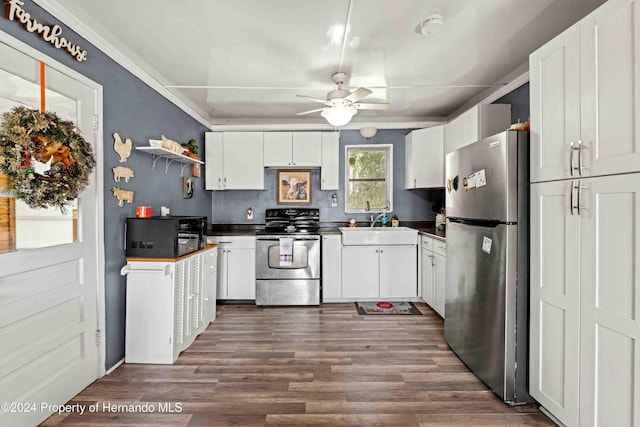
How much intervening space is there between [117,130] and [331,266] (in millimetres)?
Result: 2695

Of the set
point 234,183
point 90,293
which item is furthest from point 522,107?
point 90,293

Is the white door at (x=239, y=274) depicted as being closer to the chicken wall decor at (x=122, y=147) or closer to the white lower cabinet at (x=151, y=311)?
the white lower cabinet at (x=151, y=311)

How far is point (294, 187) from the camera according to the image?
4.63 m

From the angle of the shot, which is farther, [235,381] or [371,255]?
[371,255]

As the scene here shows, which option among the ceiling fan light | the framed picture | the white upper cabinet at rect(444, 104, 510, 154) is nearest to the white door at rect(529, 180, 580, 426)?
the white upper cabinet at rect(444, 104, 510, 154)

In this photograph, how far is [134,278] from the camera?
2.47 m

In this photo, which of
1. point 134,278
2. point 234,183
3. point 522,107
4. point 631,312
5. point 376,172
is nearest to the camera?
point 631,312

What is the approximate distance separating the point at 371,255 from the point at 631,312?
2772 mm

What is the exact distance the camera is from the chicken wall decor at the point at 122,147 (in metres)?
2.43

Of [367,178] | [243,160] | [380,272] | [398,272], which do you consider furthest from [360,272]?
[243,160]

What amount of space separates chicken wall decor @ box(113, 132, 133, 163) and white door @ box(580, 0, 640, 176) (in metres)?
3.02

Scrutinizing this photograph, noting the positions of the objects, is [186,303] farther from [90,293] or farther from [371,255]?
[371,255]

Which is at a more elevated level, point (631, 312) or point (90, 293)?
point (631, 312)

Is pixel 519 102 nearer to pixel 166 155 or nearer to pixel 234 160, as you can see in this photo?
pixel 234 160
